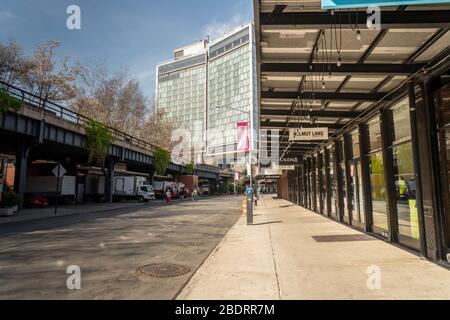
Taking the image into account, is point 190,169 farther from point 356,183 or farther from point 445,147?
point 445,147

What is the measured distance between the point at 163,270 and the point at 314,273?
314 centimetres

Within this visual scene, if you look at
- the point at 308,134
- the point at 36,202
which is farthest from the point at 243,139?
the point at 36,202

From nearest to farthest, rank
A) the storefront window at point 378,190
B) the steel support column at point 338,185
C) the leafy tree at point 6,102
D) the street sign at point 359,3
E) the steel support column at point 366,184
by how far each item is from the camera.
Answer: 1. the street sign at point 359,3
2. the storefront window at point 378,190
3. the steel support column at point 366,184
4. the steel support column at point 338,185
5. the leafy tree at point 6,102

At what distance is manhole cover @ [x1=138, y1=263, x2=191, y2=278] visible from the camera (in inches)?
276

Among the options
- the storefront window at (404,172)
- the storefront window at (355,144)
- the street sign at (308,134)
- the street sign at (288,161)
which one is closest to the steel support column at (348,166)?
the storefront window at (355,144)

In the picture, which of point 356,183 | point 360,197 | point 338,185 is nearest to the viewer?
point 360,197

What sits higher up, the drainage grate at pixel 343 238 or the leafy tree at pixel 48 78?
the leafy tree at pixel 48 78

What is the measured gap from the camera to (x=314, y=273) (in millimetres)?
6871

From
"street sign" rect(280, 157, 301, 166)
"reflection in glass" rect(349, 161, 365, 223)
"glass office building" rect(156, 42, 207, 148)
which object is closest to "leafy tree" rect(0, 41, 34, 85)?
"street sign" rect(280, 157, 301, 166)

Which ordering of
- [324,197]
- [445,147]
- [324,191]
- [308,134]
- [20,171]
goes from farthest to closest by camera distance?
[20,171], [324,191], [324,197], [308,134], [445,147]

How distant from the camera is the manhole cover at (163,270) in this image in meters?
7.00

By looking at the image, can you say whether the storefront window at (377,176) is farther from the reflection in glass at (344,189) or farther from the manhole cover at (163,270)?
the manhole cover at (163,270)

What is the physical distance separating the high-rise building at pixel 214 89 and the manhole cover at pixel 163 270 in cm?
12019
